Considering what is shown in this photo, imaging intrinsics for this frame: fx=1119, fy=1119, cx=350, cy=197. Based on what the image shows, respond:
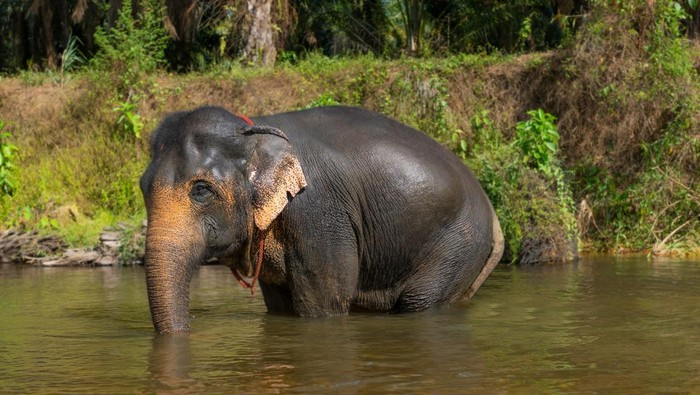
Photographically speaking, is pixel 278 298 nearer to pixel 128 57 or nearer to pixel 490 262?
pixel 490 262

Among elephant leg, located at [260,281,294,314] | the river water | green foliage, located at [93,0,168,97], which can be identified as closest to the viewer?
the river water

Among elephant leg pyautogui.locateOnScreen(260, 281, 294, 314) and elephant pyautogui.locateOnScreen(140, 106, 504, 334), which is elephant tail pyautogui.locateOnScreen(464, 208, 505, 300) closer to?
elephant pyautogui.locateOnScreen(140, 106, 504, 334)

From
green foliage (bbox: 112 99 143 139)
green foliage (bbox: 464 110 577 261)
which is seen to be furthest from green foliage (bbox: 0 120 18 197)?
green foliage (bbox: 464 110 577 261)

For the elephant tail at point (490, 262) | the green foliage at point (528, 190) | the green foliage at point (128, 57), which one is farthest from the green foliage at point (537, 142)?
the green foliage at point (128, 57)

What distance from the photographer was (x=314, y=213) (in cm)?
803

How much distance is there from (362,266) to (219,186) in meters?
1.65

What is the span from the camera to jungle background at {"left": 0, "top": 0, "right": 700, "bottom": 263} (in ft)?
49.3

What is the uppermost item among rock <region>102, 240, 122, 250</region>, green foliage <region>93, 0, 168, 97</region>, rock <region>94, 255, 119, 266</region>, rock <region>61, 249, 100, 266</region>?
green foliage <region>93, 0, 168, 97</region>

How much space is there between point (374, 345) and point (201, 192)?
152 centimetres

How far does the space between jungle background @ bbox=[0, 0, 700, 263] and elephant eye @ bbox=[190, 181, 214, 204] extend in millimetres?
7180

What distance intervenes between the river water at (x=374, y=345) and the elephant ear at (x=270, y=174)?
2.82 feet

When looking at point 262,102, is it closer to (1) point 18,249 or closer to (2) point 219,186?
(1) point 18,249

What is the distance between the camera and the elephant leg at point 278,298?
8523mm

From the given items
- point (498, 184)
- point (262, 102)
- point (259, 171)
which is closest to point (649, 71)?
point (498, 184)
